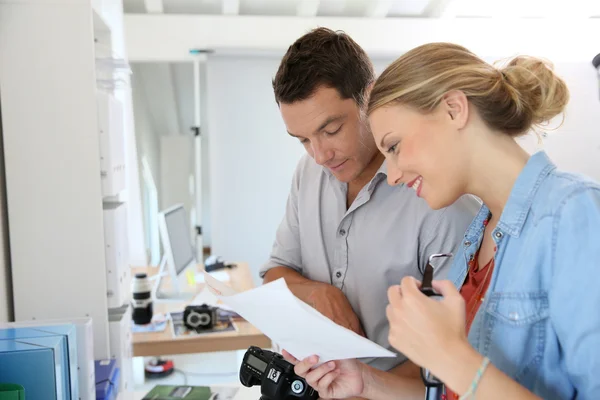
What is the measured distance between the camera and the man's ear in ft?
2.96

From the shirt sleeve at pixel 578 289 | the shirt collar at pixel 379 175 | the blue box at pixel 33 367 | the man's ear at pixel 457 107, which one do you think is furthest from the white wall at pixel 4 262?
the shirt sleeve at pixel 578 289

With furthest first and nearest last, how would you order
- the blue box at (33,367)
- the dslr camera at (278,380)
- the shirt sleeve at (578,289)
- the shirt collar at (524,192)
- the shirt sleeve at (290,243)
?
the shirt sleeve at (290,243) → the dslr camera at (278,380) → the blue box at (33,367) → the shirt collar at (524,192) → the shirt sleeve at (578,289)

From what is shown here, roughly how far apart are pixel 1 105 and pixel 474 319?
1.32 metres

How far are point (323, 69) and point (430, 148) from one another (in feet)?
1.39

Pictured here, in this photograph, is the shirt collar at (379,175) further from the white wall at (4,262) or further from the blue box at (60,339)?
the white wall at (4,262)

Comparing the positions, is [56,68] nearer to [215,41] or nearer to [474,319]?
[474,319]

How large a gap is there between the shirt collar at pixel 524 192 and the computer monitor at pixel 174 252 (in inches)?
78.8

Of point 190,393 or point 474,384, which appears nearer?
point 474,384

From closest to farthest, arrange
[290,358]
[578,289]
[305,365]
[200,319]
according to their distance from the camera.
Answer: [578,289], [305,365], [290,358], [200,319]

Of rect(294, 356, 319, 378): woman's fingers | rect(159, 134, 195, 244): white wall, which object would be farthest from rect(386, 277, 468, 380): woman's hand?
rect(159, 134, 195, 244): white wall

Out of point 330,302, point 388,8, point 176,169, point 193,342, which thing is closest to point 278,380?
point 330,302

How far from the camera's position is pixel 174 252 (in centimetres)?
271

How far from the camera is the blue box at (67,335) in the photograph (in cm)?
105

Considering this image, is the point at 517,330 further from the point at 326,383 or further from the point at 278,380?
the point at 278,380
